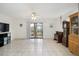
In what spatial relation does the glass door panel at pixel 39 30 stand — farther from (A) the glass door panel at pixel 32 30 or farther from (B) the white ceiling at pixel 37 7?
(B) the white ceiling at pixel 37 7

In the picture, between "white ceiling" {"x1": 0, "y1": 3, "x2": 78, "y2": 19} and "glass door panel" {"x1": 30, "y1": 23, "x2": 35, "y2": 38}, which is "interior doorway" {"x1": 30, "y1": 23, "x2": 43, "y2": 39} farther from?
"white ceiling" {"x1": 0, "y1": 3, "x2": 78, "y2": 19}

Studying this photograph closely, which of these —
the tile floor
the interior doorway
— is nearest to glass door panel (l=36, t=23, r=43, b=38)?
the interior doorway

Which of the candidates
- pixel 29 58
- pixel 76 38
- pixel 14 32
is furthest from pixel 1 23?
pixel 29 58

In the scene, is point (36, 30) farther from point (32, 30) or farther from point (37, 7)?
point (37, 7)

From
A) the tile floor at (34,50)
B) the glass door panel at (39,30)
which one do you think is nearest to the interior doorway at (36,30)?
the glass door panel at (39,30)

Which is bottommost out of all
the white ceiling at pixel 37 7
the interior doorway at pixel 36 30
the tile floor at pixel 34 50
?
the tile floor at pixel 34 50

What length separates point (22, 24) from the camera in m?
14.2

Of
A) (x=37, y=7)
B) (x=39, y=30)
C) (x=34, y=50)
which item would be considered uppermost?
(x=37, y=7)

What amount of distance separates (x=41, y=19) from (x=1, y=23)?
5362 millimetres

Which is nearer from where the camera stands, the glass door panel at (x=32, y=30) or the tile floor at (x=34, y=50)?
the tile floor at (x=34, y=50)

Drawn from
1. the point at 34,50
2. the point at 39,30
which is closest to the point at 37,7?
the point at 34,50

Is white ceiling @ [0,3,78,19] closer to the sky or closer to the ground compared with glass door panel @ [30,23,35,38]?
closer to the sky

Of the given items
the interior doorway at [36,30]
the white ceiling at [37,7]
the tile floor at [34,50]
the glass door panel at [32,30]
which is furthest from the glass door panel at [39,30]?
the white ceiling at [37,7]

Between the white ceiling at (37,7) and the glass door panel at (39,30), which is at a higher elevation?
the white ceiling at (37,7)
